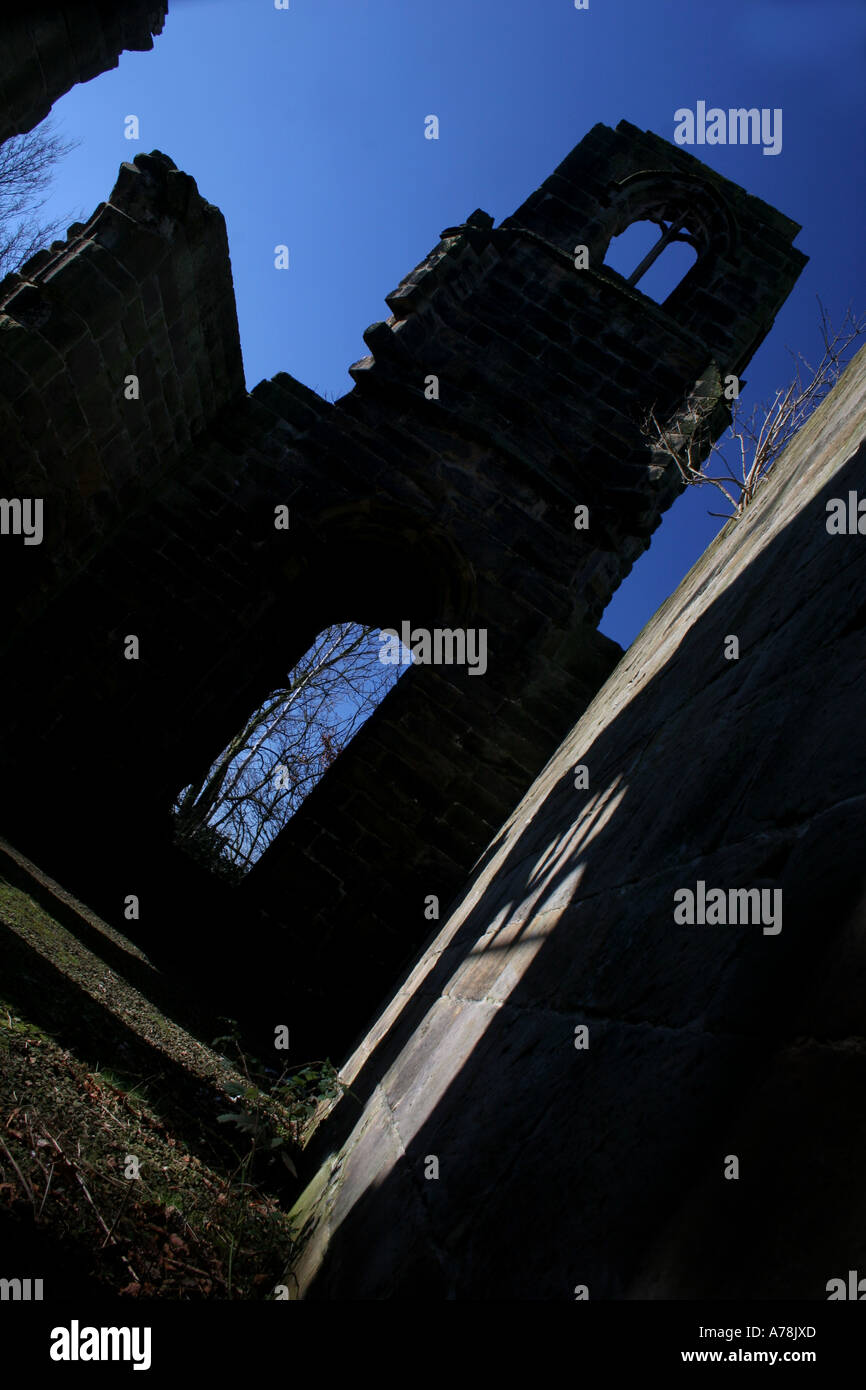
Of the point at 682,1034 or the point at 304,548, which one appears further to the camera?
the point at 304,548

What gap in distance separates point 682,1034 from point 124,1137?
7.33 ft

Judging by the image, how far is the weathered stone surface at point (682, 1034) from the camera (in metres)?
0.81

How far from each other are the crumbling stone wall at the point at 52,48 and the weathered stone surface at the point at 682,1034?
3.94 m

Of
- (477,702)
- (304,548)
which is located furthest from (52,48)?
(477,702)

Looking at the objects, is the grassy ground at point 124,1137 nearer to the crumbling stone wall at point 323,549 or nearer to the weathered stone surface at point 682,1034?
the weathered stone surface at point 682,1034

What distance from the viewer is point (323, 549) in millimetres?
7070

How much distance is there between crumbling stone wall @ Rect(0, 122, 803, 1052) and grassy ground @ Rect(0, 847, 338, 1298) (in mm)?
1775

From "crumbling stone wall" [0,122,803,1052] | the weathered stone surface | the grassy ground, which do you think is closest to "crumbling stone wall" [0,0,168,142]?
"crumbling stone wall" [0,122,803,1052]

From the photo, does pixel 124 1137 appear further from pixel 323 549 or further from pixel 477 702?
pixel 323 549

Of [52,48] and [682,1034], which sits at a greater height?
[52,48]

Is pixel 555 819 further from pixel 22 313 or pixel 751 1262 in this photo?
pixel 22 313

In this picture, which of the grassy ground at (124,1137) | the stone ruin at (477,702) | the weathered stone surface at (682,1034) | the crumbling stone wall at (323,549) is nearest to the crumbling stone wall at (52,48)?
the stone ruin at (477,702)

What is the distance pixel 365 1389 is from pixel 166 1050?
252 centimetres

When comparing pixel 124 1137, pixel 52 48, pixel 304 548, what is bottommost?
pixel 124 1137
